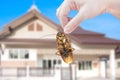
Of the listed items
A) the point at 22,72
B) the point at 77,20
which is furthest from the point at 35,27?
the point at 77,20

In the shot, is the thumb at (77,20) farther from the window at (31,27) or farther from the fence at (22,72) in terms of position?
the window at (31,27)

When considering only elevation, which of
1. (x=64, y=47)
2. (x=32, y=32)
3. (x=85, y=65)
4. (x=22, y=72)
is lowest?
(x=64, y=47)

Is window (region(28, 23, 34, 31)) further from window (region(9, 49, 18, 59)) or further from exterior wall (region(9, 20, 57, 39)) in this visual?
window (region(9, 49, 18, 59))

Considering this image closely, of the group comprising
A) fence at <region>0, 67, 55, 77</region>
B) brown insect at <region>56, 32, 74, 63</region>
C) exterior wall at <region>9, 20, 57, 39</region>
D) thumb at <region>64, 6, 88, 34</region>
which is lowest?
brown insect at <region>56, 32, 74, 63</region>

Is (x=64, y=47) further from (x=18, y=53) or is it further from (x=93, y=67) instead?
(x=93, y=67)

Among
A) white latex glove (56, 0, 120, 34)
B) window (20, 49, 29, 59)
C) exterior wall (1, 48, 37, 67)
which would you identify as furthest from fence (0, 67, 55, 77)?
white latex glove (56, 0, 120, 34)

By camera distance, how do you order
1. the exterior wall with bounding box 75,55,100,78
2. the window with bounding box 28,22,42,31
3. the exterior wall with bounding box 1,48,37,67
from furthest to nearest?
the exterior wall with bounding box 75,55,100,78 → the window with bounding box 28,22,42,31 → the exterior wall with bounding box 1,48,37,67
